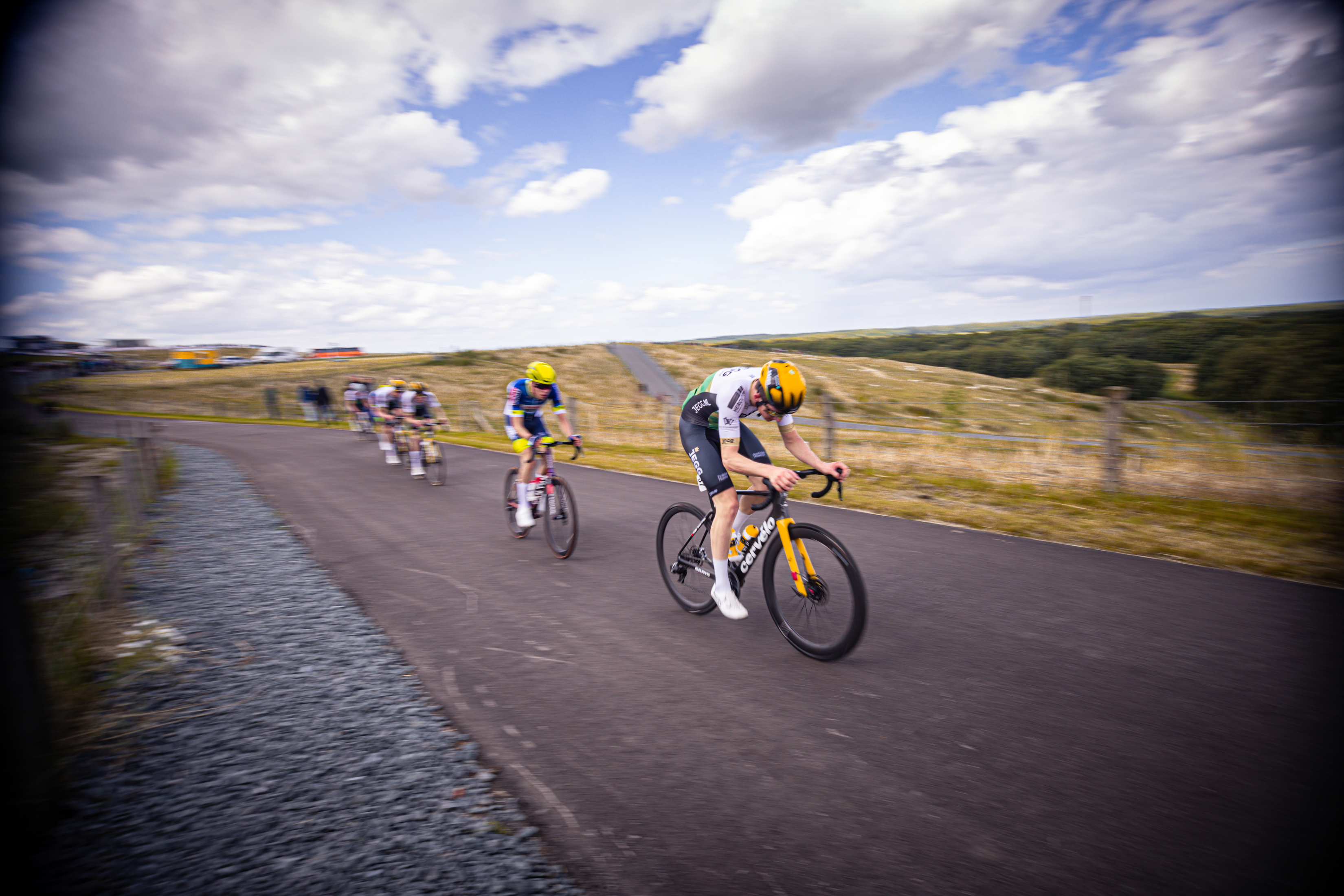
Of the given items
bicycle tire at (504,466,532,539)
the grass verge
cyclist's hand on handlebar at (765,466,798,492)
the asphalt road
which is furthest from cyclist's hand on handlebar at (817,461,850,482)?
bicycle tire at (504,466,532,539)

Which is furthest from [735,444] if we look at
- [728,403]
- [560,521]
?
[560,521]

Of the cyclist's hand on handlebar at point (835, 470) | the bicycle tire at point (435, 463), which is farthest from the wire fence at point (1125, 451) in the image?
the cyclist's hand on handlebar at point (835, 470)

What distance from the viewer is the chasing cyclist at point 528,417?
7.36 meters

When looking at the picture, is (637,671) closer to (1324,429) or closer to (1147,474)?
(1147,474)

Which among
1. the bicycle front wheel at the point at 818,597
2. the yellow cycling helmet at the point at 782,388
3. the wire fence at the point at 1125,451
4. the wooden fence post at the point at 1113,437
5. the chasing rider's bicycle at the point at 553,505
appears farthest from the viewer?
the wooden fence post at the point at 1113,437

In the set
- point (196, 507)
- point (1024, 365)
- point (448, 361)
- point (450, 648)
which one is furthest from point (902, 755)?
point (1024, 365)

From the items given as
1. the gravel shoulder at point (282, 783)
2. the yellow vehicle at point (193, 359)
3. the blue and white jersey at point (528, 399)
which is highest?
the yellow vehicle at point (193, 359)

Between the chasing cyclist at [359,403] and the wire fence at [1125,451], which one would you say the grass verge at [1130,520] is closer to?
the wire fence at [1125,451]

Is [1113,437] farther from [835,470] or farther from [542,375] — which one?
[542,375]

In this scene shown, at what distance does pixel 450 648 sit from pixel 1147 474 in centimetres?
1018

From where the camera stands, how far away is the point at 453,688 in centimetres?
380

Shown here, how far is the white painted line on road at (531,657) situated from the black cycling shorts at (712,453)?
5.09 ft

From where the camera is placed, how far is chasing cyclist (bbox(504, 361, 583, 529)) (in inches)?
290

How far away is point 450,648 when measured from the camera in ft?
14.5
